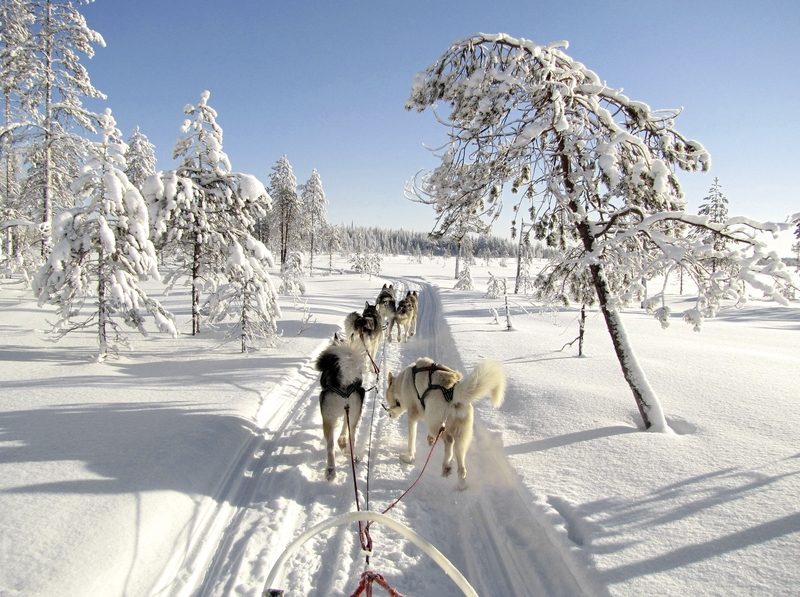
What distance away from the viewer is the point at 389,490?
15.2 ft

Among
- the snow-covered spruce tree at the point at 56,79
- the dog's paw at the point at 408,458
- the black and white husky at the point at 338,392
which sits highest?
the snow-covered spruce tree at the point at 56,79

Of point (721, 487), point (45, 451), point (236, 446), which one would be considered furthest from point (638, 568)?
point (45, 451)

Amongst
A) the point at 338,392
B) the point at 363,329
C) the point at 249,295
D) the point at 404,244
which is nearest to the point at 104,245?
the point at 249,295

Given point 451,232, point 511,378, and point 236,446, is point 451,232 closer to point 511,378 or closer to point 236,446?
point 511,378

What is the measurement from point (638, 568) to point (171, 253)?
1431 centimetres

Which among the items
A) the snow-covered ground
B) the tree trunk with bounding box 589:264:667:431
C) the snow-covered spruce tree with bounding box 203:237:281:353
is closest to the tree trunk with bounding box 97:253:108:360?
the snow-covered ground

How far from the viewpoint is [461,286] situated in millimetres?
40781

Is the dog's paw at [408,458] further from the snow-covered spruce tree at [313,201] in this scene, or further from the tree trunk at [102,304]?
the snow-covered spruce tree at [313,201]

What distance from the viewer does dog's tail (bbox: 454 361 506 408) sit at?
4195 millimetres

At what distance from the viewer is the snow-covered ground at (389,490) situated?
3.11 metres

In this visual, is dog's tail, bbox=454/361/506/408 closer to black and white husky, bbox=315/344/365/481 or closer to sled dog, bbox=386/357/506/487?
sled dog, bbox=386/357/506/487

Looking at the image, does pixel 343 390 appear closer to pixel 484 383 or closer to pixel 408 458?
pixel 408 458

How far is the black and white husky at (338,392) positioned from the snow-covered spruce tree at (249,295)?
18.7 ft

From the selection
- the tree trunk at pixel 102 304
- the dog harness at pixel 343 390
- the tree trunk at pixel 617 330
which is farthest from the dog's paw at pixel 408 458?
the tree trunk at pixel 102 304
